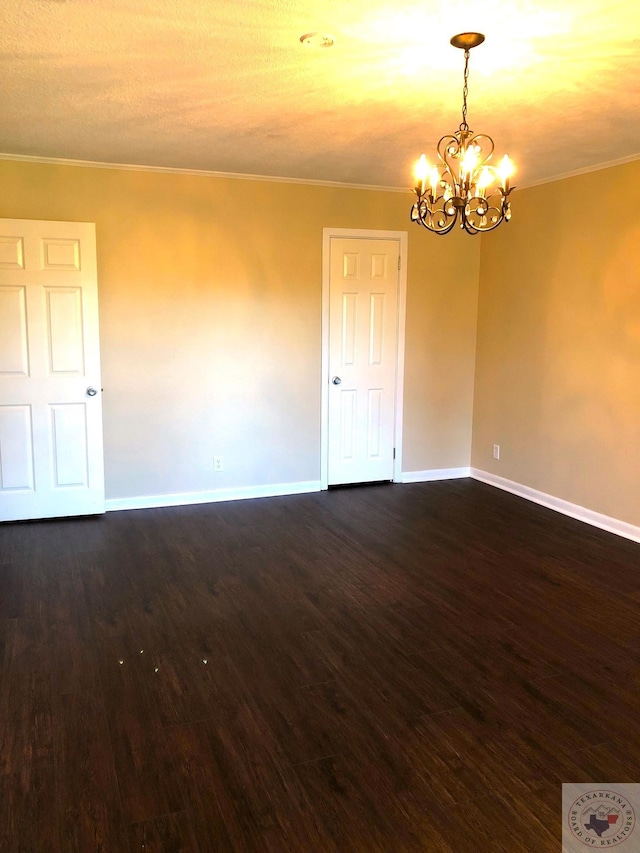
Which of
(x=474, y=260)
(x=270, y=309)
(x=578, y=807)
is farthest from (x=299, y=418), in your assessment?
(x=578, y=807)

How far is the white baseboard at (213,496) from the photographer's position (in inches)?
196

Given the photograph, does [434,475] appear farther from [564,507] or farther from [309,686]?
[309,686]

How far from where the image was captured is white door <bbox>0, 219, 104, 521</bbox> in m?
4.40

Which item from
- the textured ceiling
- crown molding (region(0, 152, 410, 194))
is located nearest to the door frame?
crown molding (region(0, 152, 410, 194))

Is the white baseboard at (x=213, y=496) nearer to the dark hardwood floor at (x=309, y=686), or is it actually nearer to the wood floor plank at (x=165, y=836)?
the dark hardwood floor at (x=309, y=686)

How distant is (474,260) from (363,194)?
1.19 metres

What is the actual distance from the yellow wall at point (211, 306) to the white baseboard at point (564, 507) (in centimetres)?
128

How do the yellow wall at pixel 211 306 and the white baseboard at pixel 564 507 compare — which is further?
the yellow wall at pixel 211 306

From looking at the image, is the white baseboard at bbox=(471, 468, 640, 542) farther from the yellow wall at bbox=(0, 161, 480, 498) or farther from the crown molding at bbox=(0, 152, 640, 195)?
the crown molding at bbox=(0, 152, 640, 195)

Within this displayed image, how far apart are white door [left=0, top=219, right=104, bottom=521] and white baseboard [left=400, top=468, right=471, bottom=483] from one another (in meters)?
2.65

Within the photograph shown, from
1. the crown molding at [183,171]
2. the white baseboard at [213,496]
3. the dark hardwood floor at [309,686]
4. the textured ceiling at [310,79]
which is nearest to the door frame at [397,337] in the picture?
the white baseboard at [213,496]

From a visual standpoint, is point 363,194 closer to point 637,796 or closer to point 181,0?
point 181,0

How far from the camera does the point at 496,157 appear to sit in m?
4.29

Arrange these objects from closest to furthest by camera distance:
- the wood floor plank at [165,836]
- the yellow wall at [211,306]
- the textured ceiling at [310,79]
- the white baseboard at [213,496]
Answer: the wood floor plank at [165,836]
the textured ceiling at [310,79]
the yellow wall at [211,306]
the white baseboard at [213,496]
